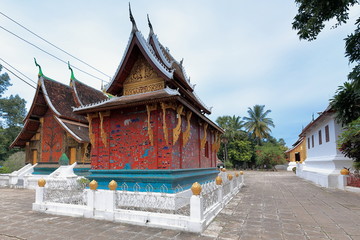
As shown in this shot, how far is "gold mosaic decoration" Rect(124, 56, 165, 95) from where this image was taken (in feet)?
30.9

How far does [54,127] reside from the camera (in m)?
16.2

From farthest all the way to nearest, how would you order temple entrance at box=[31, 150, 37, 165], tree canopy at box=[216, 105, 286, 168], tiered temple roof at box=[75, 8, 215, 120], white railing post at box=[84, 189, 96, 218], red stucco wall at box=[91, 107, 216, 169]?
tree canopy at box=[216, 105, 286, 168]
temple entrance at box=[31, 150, 37, 165]
tiered temple roof at box=[75, 8, 215, 120]
red stucco wall at box=[91, 107, 216, 169]
white railing post at box=[84, 189, 96, 218]

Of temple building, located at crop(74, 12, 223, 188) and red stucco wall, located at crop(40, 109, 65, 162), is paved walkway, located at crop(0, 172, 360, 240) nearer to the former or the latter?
temple building, located at crop(74, 12, 223, 188)

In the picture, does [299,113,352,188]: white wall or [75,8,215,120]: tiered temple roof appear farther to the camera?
[299,113,352,188]: white wall

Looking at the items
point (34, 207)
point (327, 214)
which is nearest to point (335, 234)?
point (327, 214)

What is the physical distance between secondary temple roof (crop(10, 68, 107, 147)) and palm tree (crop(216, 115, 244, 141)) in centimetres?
3217

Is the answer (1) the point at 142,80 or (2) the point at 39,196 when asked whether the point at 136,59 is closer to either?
(1) the point at 142,80

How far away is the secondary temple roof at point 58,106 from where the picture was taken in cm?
1536

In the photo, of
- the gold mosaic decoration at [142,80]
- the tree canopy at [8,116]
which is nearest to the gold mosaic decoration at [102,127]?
the gold mosaic decoration at [142,80]

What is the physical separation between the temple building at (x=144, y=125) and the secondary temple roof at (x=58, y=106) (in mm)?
6032

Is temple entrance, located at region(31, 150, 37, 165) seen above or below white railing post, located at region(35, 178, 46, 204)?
above

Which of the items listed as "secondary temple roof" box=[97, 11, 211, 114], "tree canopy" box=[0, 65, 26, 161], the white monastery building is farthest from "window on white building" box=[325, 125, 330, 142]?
"tree canopy" box=[0, 65, 26, 161]

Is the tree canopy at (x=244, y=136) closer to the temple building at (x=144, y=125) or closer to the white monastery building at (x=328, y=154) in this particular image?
the white monastery building at (x=328, y=154)

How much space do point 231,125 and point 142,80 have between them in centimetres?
3883
